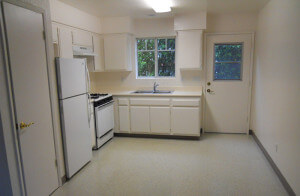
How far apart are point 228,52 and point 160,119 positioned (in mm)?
1954

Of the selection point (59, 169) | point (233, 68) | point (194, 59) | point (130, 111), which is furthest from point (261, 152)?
point (59, 169)

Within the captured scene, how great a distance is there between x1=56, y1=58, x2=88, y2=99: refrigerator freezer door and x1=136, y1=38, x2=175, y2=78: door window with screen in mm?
1936

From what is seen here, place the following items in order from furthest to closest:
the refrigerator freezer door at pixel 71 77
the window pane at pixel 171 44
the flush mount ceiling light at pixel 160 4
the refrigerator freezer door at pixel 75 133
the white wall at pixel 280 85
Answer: the window pane at pixel 171 44, the flush mount ceiling light at pixel 160 4, the refrigerator freezer door at pixel 75 133, the refrigerator freezer door at pixel 71 77, the white wall at pixel 280 85

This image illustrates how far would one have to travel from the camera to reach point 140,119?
4242 mm

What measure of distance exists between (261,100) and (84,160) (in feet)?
10.00

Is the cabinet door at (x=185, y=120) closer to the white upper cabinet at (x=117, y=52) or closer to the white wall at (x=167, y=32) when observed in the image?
the white wall at (x=167, y=32)

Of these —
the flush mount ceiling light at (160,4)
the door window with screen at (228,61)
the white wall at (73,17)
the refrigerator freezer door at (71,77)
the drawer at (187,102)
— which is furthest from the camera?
the door window with screen at (228,61)

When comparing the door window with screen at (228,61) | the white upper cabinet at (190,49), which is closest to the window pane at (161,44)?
the white upper cabinet at (190,49)

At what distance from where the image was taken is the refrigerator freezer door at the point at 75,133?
8.89 feet

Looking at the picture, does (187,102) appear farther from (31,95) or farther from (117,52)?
(31,95)

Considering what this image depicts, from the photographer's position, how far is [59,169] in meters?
2.62

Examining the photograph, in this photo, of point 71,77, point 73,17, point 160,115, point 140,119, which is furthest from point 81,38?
point 160,115

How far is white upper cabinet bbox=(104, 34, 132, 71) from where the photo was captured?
4.41 m

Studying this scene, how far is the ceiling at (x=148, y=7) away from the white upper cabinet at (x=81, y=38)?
0.39 m
